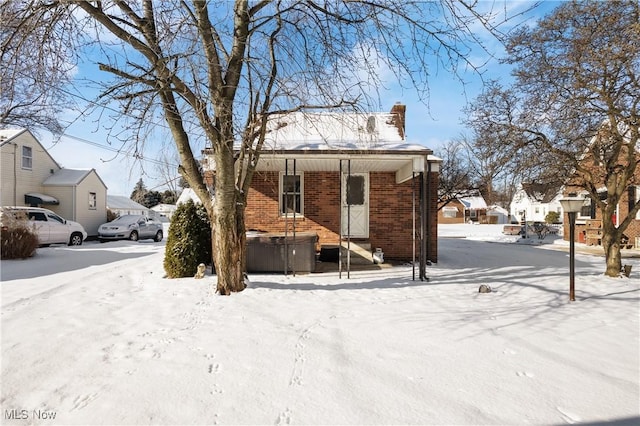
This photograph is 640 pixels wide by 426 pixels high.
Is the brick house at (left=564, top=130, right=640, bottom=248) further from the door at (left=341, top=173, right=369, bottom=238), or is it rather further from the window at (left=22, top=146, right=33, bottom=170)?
the window at (left=22, top=146, right=33, bottom=170)

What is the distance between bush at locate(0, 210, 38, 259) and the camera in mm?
10094

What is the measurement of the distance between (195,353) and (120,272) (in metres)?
5.75

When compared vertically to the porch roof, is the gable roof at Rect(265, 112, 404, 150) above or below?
above

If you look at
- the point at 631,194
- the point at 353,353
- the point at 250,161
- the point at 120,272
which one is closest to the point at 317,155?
the point at 250,161

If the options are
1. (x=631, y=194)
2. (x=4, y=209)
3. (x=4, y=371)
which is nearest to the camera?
(x=4, y=371)

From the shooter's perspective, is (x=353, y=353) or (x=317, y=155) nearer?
(x=353, y=353)

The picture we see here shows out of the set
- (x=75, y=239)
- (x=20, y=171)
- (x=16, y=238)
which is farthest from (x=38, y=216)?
(x=20, y=171)

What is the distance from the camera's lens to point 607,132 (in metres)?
7.79

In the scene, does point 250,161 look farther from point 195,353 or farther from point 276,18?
point 195,353

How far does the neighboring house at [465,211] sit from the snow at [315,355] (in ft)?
145

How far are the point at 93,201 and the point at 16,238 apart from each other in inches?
525

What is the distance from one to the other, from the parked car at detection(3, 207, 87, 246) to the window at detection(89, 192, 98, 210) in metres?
7.01

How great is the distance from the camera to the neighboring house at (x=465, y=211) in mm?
48812

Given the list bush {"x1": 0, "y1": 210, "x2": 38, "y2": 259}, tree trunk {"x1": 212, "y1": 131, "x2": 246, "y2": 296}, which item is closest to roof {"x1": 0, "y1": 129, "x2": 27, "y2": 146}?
bush {"x1": 0, "y1": 210, "x2": 38, "y2": 259}
